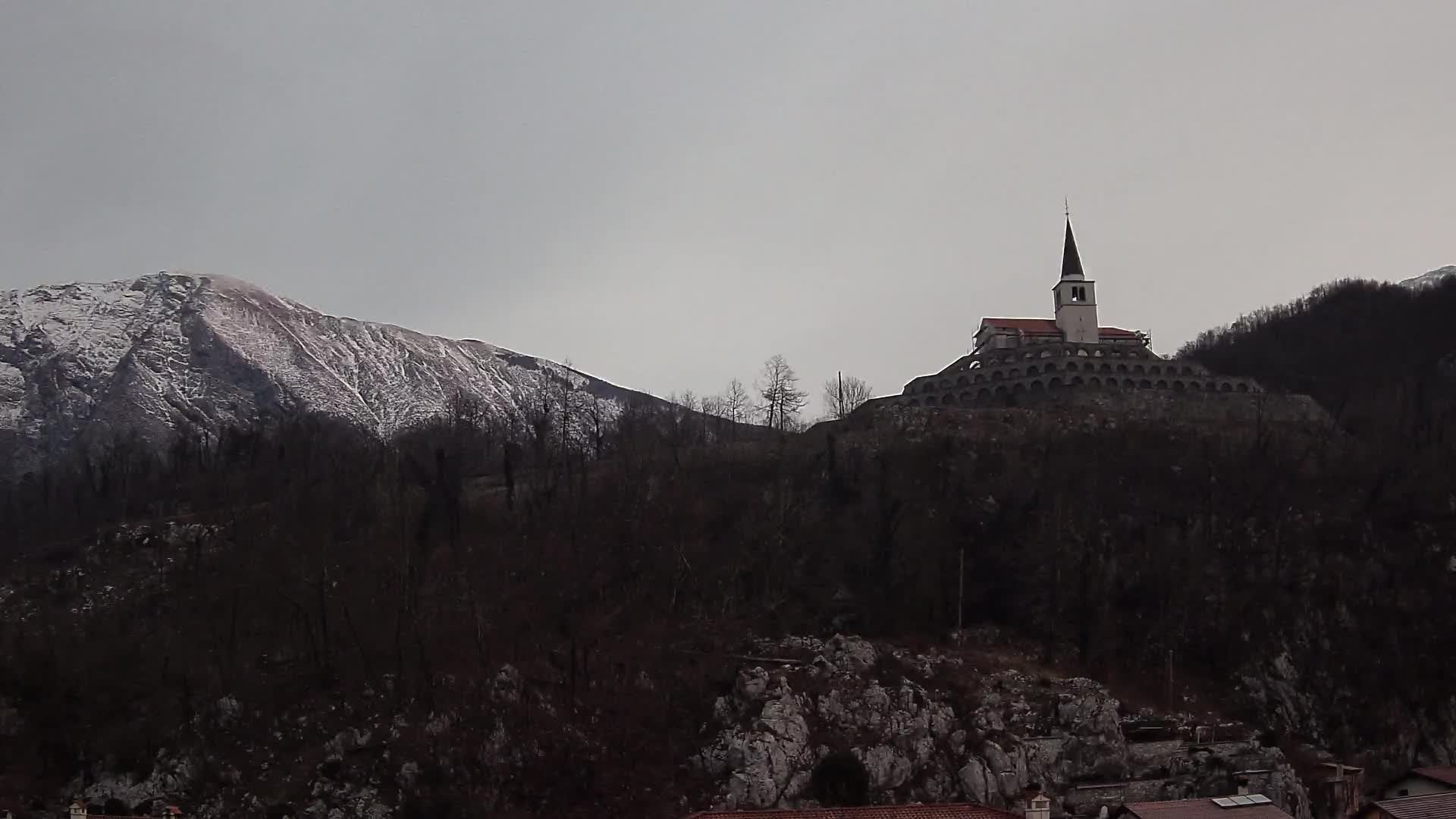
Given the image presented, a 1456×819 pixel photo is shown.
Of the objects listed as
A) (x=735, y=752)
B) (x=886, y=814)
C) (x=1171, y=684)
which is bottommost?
(x=735, y=752)

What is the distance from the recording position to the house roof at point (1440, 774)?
47906 millimetres

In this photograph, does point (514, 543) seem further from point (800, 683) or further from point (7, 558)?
point (7, 558)

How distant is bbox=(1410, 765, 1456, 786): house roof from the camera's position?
47.9 m

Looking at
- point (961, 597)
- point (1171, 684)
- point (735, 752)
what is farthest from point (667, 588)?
point (1171, 684)

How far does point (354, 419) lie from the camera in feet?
598

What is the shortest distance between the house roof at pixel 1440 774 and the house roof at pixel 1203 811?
468 inches

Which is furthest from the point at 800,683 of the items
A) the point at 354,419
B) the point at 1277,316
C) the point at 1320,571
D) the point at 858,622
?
the point at 354,419

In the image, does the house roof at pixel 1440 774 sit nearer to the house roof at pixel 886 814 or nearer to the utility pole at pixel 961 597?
the house roof at pixel 886 814

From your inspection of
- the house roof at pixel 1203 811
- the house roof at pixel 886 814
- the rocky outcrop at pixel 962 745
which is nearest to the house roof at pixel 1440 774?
the rocky outcrop at pixel 962 745

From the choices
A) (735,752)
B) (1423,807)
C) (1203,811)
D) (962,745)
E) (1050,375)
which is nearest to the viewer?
(1423,807)

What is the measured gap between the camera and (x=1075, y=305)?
364 ft

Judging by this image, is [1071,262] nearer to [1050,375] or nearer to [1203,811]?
[1050,375]

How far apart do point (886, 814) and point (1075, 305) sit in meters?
77.9

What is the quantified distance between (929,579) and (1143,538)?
12.8 m
